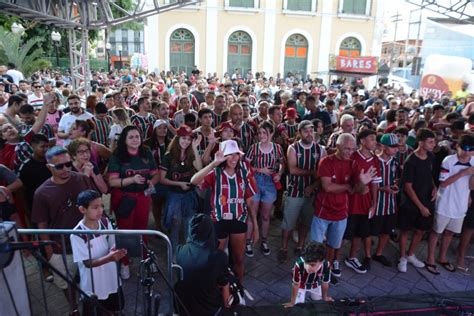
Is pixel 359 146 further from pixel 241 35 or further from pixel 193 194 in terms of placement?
pixel 241 35

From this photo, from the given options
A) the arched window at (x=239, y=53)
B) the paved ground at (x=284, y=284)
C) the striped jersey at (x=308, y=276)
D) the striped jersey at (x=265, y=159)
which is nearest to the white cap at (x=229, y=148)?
the striped jersey at (x=265, y=159)

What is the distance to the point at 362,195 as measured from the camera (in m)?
4.45

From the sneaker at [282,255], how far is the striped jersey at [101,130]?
3.39 metres

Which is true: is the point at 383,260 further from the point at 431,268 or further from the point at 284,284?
the point at 284,284

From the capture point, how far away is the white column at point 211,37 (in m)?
23.1

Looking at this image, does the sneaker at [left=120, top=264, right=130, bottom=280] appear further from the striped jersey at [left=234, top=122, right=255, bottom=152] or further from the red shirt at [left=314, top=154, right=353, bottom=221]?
the striped jersey at [left=234, top=122, right=255, bottom=152]

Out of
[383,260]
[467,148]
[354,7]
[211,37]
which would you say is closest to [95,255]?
[383,260]

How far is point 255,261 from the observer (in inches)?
191

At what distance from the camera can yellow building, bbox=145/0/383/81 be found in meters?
23.3

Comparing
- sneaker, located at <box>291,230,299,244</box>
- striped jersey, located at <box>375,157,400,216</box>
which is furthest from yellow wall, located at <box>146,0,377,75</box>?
striped jersey, located at <box>375,157,400,216</box>

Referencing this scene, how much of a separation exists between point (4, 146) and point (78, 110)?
5.56 ft

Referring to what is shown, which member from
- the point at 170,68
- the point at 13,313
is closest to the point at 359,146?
the point at 13,313

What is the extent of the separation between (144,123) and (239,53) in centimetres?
1919

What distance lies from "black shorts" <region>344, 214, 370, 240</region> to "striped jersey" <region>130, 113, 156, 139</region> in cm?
359
